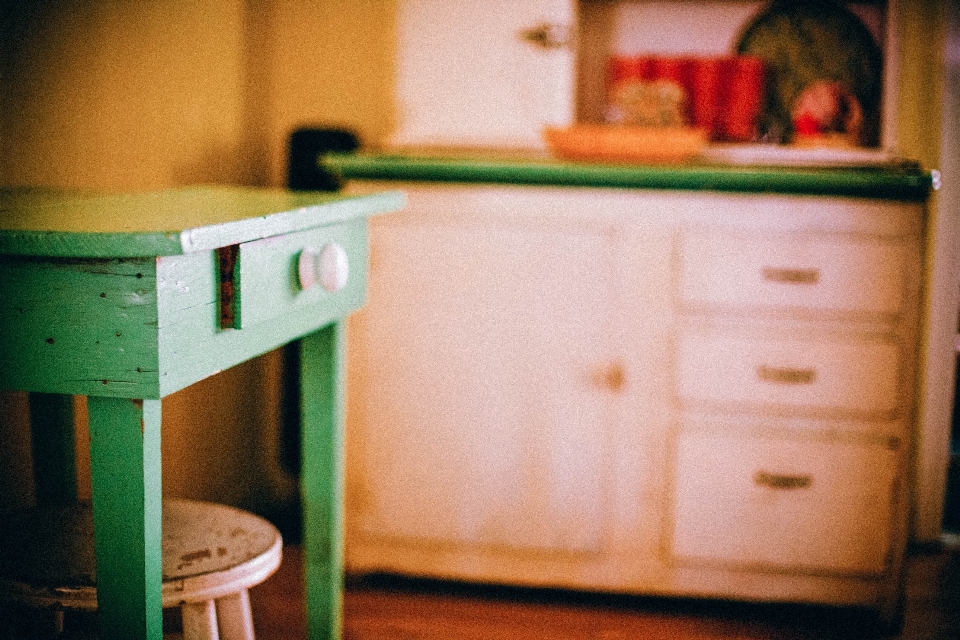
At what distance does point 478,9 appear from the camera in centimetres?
201

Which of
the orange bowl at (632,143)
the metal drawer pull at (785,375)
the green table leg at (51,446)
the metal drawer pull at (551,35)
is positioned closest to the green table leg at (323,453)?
the green table leg at (51,446)

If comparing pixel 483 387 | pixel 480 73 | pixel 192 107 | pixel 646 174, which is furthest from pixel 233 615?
pixel 480 73

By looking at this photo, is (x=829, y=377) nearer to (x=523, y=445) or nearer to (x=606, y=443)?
(x=606, y=443)

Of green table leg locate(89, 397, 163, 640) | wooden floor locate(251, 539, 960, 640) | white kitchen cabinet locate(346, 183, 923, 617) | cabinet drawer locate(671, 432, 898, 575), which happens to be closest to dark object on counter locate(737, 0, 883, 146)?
white kitchen cabinet locate(346, 183, 923, 617)

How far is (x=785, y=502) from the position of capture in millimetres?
1651

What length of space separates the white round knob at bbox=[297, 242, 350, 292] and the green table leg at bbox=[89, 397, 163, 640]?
0.27 metres

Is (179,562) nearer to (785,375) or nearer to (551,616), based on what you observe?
(551,616)

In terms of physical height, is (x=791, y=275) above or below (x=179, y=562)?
above

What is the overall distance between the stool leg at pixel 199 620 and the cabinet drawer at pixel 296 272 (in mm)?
319

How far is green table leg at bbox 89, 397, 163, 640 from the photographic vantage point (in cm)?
77

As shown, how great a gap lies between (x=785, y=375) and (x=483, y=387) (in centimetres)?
57

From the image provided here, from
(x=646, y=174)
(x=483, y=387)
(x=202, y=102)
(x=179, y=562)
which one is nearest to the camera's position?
(x=179, y=562)

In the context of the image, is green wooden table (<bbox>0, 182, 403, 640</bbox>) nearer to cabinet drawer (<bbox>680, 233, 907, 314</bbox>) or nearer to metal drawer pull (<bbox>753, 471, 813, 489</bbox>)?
cabinet drawer (<bbox>680, 233, 907, 314</bbox>)

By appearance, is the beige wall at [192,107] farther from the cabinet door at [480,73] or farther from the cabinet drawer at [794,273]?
the cabinet drawer at [794,273]
